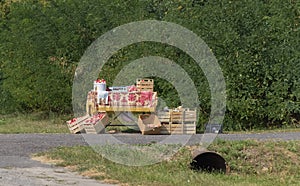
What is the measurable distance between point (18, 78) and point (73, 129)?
9.17 meters

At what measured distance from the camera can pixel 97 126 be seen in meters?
18.6

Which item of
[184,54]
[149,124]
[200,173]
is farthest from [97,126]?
[200,173]

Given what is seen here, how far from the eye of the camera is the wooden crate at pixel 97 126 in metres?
18.6

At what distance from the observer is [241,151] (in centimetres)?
1335

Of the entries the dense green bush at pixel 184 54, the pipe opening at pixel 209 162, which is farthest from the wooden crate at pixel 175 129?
the pipe opening at pixel 209 162

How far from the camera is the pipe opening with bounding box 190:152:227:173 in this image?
12.6m

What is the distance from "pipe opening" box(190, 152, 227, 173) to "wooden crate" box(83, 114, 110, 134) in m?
6.18

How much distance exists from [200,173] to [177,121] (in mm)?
6987

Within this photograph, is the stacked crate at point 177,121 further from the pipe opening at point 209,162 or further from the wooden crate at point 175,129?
the pipe opening at point 209,162

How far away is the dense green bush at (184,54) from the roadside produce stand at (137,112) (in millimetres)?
4254

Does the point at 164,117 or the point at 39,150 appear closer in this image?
the point at 39,150

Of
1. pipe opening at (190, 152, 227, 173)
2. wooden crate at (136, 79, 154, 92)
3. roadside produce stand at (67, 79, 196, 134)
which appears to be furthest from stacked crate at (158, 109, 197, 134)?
pipe opening at (190, 152, 227, 173)

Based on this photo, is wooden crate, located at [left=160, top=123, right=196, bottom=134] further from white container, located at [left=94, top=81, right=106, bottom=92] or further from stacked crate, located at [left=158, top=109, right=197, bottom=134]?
white container, located at [left=94, top=81, right=106, bottom=92]

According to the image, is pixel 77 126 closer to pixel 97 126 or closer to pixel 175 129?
pixel 97 126
